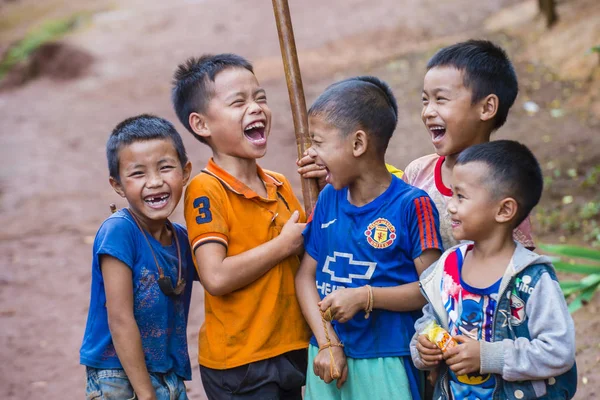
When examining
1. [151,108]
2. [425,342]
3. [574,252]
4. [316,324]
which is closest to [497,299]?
[425,342]

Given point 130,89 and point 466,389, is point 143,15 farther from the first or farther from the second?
point 466,389

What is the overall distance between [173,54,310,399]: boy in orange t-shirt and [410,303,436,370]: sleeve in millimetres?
549

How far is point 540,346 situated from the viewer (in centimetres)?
217

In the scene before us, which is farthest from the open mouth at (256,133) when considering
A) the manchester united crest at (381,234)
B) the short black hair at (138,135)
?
the manchester united crest at (381,234)

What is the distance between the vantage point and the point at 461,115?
2666mm

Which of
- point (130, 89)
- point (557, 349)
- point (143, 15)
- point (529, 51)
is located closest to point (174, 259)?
point (557, 349)

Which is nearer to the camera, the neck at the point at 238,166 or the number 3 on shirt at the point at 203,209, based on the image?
the number 3 on shirt at the point at 203,209

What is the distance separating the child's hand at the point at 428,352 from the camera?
7.58 ft

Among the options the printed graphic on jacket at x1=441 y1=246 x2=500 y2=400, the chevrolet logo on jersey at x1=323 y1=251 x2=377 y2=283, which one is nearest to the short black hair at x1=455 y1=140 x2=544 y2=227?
the printed graphic on jacket at x1=441 y1=246 x2=500 y2=400

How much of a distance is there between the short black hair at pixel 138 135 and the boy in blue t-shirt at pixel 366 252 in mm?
602

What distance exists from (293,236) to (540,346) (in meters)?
0.99

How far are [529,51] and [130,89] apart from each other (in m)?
7.44

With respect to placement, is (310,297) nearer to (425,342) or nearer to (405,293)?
(405,293)

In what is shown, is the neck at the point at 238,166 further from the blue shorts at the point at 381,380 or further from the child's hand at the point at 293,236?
the blue shorts at the point at 381,380
